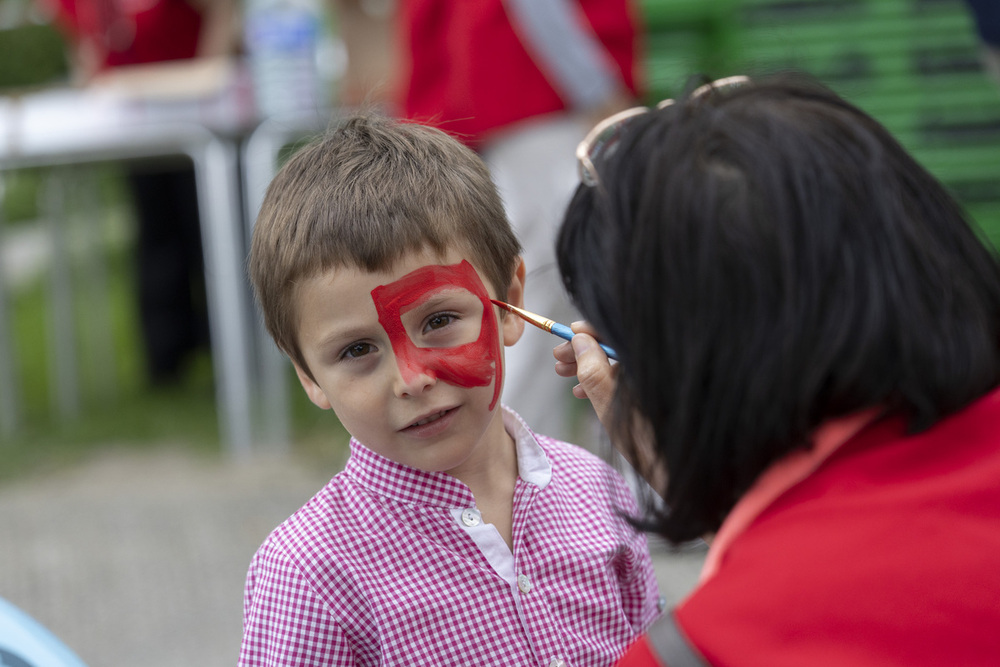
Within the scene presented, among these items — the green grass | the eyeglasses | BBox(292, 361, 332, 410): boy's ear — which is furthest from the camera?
the green grass

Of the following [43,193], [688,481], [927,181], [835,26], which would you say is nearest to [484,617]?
[688,481]

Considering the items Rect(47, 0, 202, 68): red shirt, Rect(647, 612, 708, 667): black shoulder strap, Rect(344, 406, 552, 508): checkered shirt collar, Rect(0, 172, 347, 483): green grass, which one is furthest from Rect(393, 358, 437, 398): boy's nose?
Rect(47, 0, 202, 68): red shirt

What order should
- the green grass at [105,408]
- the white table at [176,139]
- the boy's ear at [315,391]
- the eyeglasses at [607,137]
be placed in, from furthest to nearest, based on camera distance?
the green grass at [105,408], the white table at [176,139], the boy's ear at [315,391], the eyeglasses at [607,137]

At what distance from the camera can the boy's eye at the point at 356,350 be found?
1.25 metres

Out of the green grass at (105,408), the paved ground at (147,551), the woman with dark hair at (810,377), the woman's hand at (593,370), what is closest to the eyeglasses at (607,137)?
the woman with dark hair at (810,377)

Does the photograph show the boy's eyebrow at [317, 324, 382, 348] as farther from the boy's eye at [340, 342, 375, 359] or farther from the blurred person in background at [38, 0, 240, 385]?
the blurred person in background at [38, 0, 240, 385]

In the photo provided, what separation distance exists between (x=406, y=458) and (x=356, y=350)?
0.14 metres

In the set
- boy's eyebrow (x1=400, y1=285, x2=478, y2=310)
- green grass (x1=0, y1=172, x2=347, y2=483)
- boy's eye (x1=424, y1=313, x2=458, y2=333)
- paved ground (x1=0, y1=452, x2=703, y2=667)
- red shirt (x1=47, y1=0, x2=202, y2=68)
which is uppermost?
red shirt (x1=47, y1=0, x2=202, y2=68)

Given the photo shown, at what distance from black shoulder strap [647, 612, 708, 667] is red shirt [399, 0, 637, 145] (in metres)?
1.93

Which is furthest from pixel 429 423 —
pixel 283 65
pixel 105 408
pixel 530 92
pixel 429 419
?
pixel 105 408

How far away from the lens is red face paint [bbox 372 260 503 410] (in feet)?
4.03

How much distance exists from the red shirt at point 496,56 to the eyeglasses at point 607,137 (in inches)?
60.6

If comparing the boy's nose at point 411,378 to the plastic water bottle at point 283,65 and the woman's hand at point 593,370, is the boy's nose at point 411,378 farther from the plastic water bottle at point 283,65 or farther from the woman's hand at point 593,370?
the plastic water bottle at point 283,65

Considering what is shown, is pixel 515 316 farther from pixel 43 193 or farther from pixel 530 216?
pixel 43 193
